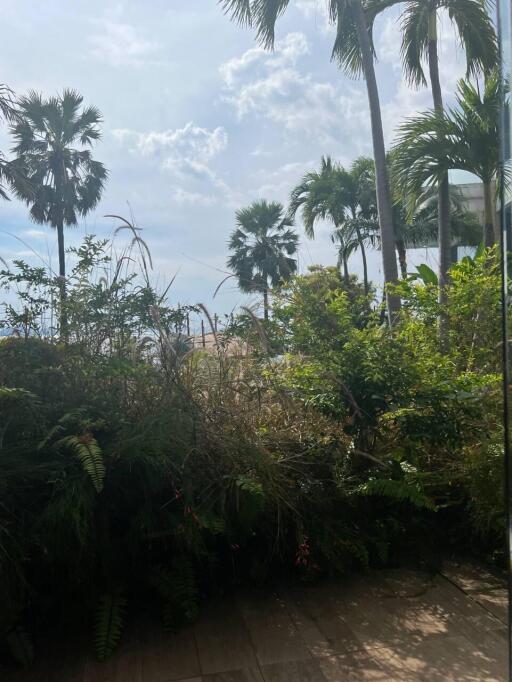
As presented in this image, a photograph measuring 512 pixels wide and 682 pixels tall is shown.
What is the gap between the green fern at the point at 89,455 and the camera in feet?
7.60

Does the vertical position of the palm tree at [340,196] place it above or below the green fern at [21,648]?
above

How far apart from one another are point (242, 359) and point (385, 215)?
281 inches

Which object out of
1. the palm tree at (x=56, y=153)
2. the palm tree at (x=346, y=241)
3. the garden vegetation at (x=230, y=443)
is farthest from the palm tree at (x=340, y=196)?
the garden vegetation at (x=230, y=443)

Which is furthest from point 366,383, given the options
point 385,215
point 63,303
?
point 385,215

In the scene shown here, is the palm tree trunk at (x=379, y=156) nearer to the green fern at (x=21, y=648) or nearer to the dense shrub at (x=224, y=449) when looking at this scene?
the dense shrub at (x=224, y=449)

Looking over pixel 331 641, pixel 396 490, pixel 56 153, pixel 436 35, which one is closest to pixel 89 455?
pixel 331 641

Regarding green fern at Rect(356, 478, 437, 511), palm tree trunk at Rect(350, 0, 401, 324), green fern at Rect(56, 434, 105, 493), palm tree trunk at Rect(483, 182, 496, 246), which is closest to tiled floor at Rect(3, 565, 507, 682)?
green fern at Rect(356, 478, 437, 511)

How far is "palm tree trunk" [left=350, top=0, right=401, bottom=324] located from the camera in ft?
32.6

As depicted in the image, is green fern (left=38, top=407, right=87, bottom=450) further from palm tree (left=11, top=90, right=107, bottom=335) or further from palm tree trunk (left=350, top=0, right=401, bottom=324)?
palm tree (left=11, top=90, right=107, bottom=335)

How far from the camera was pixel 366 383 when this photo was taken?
3.41m

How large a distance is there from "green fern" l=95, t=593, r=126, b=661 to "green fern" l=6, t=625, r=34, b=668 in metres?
0.25

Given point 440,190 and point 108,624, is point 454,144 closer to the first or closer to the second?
point 440,190

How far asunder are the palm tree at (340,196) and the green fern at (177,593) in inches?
988

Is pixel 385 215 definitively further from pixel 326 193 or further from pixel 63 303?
pixel 326 193
